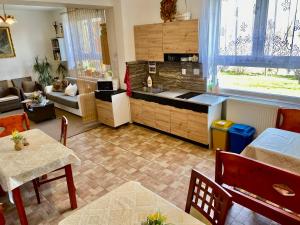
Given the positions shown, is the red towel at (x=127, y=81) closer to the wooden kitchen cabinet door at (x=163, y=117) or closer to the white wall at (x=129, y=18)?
the white wall at (x=129, y=18)

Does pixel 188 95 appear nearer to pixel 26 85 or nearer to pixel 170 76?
pixel 170 76

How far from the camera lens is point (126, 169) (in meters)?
3.27

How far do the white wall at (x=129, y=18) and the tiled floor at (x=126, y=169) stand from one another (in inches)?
61.5

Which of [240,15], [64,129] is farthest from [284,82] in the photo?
[64,129]

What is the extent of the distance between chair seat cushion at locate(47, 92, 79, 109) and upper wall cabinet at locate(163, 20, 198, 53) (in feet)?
9.02

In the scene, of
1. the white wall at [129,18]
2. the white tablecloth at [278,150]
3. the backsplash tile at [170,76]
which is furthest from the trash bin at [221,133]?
the white wall at [129,18]

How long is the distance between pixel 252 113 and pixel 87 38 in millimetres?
3942

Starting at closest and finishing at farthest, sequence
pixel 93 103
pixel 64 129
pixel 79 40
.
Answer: pixel 64 129 → pixel 93 103 → pixel 79 40

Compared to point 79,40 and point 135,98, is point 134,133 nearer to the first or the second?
point 135,98

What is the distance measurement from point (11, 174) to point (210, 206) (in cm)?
162

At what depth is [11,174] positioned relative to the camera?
1913 millimetres

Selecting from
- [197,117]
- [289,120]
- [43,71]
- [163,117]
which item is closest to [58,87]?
[43,71]

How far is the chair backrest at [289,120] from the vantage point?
252cm

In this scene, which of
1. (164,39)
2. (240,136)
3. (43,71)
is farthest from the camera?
(43,71)
